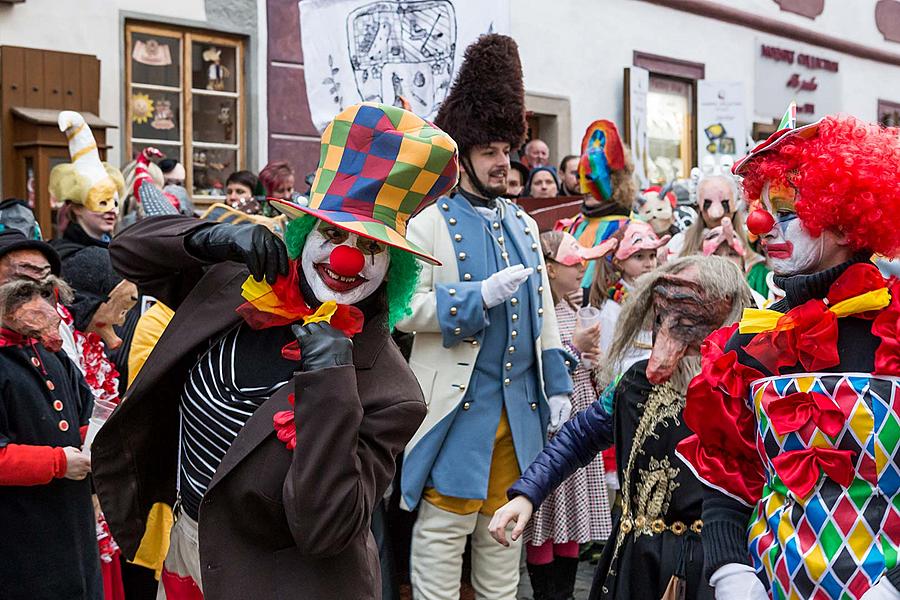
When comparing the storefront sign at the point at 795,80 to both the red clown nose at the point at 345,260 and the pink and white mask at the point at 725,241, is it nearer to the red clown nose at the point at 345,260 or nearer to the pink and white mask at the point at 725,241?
the pink and white mask at the point at 725,241

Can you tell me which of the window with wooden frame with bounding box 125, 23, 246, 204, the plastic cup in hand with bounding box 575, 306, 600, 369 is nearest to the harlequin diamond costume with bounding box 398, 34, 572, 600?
the plastic cup in hand with bounding box 575, 306, 600, 369

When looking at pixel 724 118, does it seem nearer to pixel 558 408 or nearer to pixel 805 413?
pixel 558 408

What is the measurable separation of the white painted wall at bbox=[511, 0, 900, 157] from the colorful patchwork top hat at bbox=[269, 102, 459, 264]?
32.1ft

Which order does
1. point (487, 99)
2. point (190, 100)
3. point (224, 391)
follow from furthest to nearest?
point (190, 100), point (487, 99), point (224, 391)

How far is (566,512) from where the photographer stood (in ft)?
17.7

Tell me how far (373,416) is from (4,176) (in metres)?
6.37

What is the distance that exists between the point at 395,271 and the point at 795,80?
50.6ft

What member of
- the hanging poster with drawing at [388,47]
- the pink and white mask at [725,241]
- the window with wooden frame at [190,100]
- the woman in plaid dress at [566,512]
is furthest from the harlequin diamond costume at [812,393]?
the window with wooden frame at [190,100]

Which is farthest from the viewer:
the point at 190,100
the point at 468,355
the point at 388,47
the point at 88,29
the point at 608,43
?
the point at 608,43

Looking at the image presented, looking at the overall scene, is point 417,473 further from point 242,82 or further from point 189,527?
point 242,82

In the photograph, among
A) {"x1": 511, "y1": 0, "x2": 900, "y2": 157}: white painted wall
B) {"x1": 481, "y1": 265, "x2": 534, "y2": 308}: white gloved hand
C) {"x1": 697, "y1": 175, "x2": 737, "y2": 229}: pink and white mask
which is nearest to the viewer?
{"x1": 481, "y1": 265, "x2": 534, "y2": 308}: white gloved hand

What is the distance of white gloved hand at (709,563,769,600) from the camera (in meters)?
2.58

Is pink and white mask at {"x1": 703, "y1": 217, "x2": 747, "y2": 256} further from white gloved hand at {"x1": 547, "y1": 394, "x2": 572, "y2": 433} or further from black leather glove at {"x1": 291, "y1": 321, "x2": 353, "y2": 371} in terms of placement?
black leather glove at {"x1": 291, "y1": 321, "x2": 353, "y2": 371}

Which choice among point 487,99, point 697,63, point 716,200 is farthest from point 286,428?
point 697,63
